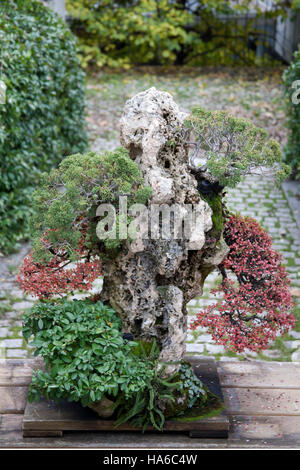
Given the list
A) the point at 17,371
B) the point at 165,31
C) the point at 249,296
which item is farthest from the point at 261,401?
the point at 165,31

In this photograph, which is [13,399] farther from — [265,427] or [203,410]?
[265,427]

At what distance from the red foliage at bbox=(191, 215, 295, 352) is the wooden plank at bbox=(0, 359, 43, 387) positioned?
3.95 ft

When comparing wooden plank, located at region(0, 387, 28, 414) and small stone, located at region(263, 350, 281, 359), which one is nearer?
wooden plank, located at region(0, 387, 28, 414)

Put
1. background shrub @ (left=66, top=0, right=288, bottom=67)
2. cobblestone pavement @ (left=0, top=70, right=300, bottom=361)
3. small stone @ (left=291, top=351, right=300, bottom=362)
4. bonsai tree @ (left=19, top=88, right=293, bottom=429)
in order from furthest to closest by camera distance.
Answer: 1. background shrub @ (left=66, top=0, right=288, bottom=67)
2. cobblestone pavement @ (left=0, top=70, right=300, bottom=361)
3. small stone @ (left=291, top=351, right=300, bottom=362)
4. bonsai tree @ (left=19, top=88, right=293, bottom=429)

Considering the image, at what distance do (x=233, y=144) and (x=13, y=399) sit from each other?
7.19 feet

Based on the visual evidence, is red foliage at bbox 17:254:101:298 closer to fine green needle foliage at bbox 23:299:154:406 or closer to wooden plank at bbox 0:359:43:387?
fine green needle foliage at bbox 23:299:154:406

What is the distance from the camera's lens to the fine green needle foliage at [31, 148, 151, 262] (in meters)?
3.53

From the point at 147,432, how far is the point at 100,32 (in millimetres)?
11716

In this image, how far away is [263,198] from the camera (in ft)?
28.8

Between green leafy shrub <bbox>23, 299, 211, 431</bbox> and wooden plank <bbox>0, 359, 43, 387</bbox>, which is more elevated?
green leafy shrub <bbox>23, 299, 211, 431</bbox>

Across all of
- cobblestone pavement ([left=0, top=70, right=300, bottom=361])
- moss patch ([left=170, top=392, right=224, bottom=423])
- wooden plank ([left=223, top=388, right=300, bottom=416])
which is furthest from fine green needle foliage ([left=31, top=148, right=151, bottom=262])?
cobblestone pavement ([left=0, top=70, right=300, bottom=361])

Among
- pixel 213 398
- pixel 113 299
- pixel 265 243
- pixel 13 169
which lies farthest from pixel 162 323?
pixel 13 169

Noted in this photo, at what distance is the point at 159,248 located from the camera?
11.7 ft

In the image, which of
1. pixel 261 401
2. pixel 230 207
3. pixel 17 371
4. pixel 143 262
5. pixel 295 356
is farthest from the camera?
pixel 230 207
